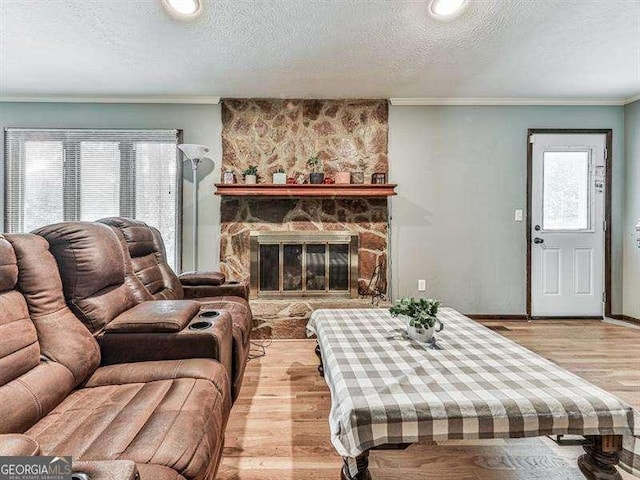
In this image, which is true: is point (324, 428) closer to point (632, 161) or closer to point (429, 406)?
point (429, 406)

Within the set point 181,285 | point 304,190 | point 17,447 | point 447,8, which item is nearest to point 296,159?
point 304,190

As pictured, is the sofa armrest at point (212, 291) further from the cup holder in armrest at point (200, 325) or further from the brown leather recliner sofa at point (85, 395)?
the brown leather recliner sofa at point (85, 395)

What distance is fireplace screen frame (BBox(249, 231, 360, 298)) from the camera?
3.99m

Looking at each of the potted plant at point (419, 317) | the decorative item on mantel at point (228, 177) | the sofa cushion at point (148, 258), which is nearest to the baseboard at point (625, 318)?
the potted plant at point (419, 317)

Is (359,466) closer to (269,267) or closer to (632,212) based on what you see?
(269,267)

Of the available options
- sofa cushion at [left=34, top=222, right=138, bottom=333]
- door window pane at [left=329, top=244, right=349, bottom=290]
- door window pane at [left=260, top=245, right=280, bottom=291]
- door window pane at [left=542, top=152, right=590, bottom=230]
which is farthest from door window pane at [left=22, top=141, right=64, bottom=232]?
door window pane at [left=542, top=152, right=590, bottom=230]

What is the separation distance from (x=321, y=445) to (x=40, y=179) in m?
4.11

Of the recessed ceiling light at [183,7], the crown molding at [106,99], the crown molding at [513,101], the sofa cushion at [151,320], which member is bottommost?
the sofa cushion at [151,320]

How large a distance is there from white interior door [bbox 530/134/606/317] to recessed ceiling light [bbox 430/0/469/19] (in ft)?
7.86

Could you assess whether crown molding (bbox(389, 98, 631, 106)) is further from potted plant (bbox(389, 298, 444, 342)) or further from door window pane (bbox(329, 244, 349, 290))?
potted plant (bbox(389, 298, 444, 342))

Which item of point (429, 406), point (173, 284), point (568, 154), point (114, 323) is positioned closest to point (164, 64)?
point (173, 284)

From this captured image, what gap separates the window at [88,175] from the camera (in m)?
3.98

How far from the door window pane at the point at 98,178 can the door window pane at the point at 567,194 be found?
4868 millimetres

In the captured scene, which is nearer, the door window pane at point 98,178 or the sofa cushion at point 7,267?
the sofa cushion at point 7,267
